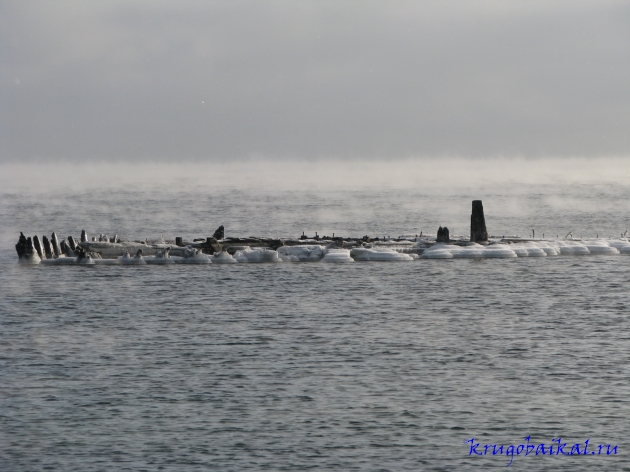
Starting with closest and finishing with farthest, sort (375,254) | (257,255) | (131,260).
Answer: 1. (131,260)
2. (257,255)
3. (375,254)

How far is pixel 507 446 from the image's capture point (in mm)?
33969

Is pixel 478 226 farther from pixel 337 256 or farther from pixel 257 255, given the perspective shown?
pixel 257 255

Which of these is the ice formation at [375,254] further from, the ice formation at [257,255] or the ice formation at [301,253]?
the ice formation at [257,255]

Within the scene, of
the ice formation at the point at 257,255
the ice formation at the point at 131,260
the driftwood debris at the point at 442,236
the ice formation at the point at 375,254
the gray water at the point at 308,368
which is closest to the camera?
the gray water at the point at 308,368

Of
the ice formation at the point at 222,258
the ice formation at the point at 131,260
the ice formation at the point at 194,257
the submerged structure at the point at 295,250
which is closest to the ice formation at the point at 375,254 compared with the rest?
the submerged structure at the point at 295,250

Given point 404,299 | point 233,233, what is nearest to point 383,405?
point 404,299

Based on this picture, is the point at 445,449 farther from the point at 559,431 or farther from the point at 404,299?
the point at 404,299

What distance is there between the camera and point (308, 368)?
45.1 m

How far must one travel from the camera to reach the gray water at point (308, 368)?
33938mm

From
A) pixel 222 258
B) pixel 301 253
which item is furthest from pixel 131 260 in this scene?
pixel 301 253

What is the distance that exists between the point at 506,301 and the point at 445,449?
3385 cm

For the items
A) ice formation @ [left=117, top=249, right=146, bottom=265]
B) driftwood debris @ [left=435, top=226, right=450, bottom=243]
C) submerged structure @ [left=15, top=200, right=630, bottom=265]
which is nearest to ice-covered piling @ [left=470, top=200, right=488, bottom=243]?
submerged structure @ [left=15, top=200, right=630, bottom=265]

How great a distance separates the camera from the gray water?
33938 millimetres

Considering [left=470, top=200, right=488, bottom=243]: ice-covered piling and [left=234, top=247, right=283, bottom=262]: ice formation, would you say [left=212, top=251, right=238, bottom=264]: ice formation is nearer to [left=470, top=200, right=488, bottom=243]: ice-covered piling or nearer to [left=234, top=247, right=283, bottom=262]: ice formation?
[left=234, top=247, right=283, bottom=262]: ice formation
